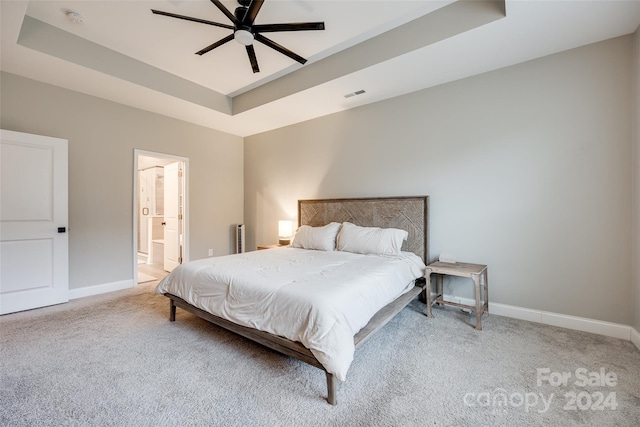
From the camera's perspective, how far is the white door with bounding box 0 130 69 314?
3020 millimetres

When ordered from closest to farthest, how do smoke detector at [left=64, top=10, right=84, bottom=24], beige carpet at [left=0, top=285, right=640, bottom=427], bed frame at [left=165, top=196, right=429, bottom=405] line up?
beige carpet at [left=0, top=285, right=640, bottom=427] → bed frame at [left=165, top=196, right=429, bottom=405] → smoke detector at [left=64, top=10, right=84, bottom=24]

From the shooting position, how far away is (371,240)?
338cm

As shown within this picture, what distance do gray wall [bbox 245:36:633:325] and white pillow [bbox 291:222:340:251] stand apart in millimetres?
854

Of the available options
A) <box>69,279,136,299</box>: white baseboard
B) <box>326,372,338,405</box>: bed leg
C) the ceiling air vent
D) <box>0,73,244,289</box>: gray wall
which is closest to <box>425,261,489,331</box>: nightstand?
<box>326,372,338,405</box>: bed leg

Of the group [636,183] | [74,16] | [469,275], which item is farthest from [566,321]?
[74,16]

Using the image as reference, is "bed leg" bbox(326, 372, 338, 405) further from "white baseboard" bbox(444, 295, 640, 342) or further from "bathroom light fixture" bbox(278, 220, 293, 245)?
"bathroom light fixture" bbox(278, 220, 293, 245)

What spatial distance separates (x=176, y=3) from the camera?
2.50 meters

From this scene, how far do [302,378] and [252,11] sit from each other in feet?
9.15

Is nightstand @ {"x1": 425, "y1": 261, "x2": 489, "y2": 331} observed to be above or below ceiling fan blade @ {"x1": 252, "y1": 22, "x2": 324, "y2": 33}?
below

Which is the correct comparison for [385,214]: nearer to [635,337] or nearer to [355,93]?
[355,93]

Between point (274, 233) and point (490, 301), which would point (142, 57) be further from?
point (490, 301)

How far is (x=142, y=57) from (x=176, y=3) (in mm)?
1213

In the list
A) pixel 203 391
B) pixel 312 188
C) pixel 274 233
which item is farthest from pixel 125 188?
pixel 203 391

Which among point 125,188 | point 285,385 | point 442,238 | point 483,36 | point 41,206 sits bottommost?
point 285,385
